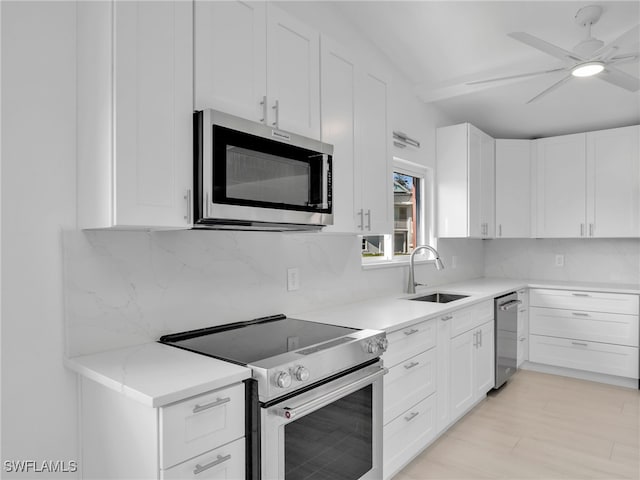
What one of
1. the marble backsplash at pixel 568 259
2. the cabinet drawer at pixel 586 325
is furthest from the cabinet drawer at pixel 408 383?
the marble backsplash at pixel 568 259

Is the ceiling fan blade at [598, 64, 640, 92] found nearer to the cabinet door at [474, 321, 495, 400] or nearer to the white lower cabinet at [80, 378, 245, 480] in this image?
the cabinet door at [474, 321, 495, 400]

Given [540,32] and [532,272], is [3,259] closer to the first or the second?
[540,32]

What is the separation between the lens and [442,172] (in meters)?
4.10

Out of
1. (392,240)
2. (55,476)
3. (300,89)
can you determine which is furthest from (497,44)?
(55,476)

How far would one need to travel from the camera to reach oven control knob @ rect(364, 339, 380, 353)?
1.89m

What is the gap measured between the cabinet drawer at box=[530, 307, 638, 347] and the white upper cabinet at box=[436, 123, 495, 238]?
0.98 meters

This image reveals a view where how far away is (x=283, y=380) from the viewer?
57.6 inches

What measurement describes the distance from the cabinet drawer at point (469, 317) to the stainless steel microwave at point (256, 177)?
4.16 ft

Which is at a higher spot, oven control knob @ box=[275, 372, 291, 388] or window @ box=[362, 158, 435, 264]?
window @ box=[362, 158, 435, 264]

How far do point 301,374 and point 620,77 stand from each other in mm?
2592

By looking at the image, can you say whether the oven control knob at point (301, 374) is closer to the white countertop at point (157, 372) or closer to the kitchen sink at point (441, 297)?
the white countertop at point (157, 372)

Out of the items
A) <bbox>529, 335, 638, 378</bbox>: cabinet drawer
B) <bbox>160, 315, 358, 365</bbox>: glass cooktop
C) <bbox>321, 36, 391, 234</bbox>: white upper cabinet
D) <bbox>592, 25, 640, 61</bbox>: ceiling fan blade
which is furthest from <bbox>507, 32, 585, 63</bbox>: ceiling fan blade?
<bbox>529, 335, 638, 378</bbox>: cabinet drawer

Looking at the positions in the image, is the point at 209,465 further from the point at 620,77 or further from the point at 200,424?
the point at 620,77

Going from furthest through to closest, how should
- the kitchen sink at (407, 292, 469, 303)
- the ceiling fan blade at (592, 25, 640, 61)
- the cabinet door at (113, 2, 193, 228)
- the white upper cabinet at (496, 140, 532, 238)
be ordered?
the white upper cabinet at (496, 140, 532, 238) < the kitchen sink at (407, 292, 469, 303) < the ceiling fan blade at (592, 25, 640, 61) < the cabinet door at (113, 2, 193, 228)
